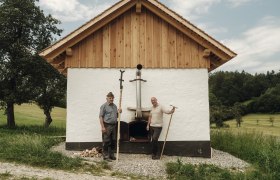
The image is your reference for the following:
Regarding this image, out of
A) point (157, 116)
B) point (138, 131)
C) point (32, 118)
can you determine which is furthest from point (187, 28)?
point (32, 118)

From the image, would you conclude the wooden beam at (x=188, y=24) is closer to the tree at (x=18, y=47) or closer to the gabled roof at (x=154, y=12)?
the gabled roof at (x=154, y=12)

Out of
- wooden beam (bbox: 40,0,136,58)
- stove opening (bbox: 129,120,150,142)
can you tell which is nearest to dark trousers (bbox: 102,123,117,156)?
stove opening (bbox: 129,120,150,142)

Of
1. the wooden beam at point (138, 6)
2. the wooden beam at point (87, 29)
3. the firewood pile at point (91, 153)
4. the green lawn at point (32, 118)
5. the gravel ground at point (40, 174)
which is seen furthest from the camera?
the green lawn at point (32, 118)

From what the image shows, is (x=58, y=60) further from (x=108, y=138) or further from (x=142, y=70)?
(x=108, y=138)

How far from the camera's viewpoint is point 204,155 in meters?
13.2

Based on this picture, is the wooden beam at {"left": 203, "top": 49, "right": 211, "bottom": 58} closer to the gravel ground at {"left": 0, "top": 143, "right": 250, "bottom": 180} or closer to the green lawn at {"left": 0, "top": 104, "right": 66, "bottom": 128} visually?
the gravel ground at {"left": 0, "top": 143, "right": 250, "bottom": 180}

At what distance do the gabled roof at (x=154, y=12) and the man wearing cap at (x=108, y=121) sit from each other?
8.47 ft

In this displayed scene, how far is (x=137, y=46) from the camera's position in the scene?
13492 mm

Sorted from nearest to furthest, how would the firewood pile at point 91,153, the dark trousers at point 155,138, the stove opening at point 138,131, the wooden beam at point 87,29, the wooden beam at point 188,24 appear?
the firewood pile at point 91,153
the dark trousers at point 155,138
the wooden beam at point 87,29
the wooden beam at point 188,24
the stove opening at point 138,131

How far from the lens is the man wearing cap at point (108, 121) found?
1204cm

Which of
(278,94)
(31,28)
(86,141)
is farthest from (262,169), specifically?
(278,94)

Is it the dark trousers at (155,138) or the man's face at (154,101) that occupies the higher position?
the man's face at (154,101)

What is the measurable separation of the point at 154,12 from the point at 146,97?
3.10m

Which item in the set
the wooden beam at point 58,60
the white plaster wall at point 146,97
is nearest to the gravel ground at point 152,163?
the white plaster wall at point 146,97
